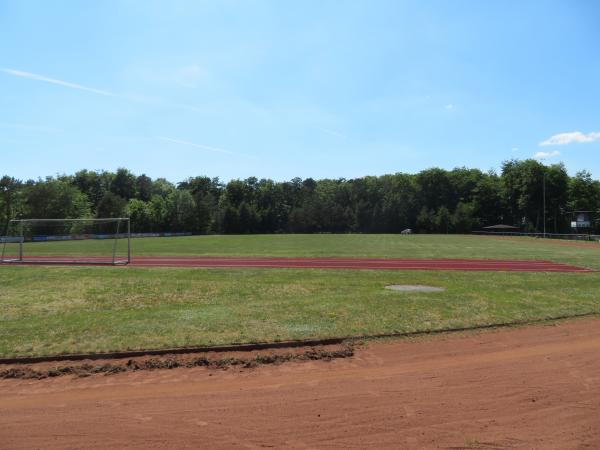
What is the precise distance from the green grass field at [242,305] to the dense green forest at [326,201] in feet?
287

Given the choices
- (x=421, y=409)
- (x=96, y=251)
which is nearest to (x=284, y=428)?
(x=421, y=409)

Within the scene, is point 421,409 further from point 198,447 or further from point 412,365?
point 198,447

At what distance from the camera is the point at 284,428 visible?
5.12 metres

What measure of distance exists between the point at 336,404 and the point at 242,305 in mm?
6328

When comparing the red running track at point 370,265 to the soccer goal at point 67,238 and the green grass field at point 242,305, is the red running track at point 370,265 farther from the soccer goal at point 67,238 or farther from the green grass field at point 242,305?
the green grass field at point 242,305

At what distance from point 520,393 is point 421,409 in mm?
1572

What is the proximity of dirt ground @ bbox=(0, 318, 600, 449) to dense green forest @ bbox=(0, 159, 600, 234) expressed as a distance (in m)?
96.6

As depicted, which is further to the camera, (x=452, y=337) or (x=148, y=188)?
(x=148, y=188)

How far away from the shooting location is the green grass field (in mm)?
8930

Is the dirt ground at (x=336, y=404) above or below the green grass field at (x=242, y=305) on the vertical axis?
below

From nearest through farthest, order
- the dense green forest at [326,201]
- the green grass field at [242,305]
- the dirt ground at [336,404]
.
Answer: the dirt ground at [336,404] → the green grass field at [242,305] → the dense green forest at [326,201]

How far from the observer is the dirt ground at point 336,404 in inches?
193

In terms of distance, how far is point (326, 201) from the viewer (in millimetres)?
134625

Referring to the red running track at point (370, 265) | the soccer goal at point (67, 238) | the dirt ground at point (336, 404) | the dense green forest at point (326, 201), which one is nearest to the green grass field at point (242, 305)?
the dirt ground at point (336, 404)
